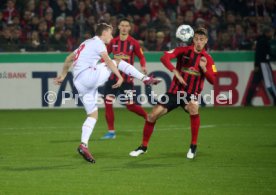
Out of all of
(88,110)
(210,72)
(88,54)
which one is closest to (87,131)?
(88,110)

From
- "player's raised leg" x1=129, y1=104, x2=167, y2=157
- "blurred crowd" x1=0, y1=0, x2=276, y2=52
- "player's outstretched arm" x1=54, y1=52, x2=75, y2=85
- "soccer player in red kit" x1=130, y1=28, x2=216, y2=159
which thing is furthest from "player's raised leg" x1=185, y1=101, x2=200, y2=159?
"blurred crowd" x1=0, y1=0, x2=276, y2=52

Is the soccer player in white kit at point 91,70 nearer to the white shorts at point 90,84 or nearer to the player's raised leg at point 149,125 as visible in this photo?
the white shorts at point 90,84

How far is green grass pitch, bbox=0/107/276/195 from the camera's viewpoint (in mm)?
9336

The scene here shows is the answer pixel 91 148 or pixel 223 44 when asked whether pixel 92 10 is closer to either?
pixel 223 44

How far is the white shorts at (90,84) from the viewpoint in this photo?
1160 cm

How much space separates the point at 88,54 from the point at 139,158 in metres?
1.72

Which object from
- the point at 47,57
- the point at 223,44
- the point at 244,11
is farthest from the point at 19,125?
the point at 244,11

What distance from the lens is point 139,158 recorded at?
11.8 m

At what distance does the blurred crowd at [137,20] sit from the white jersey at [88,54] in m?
8.22

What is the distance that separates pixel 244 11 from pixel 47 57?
5783 mm

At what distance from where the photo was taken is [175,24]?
20.5 meters

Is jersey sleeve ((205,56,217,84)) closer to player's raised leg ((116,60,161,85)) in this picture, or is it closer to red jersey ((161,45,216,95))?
red jersey ((161,45,216,95))

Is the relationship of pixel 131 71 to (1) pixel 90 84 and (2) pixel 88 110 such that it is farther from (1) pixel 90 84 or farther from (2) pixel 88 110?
(2) pixel 88 110

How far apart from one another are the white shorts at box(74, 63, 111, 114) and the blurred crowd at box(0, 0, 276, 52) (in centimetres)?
823
